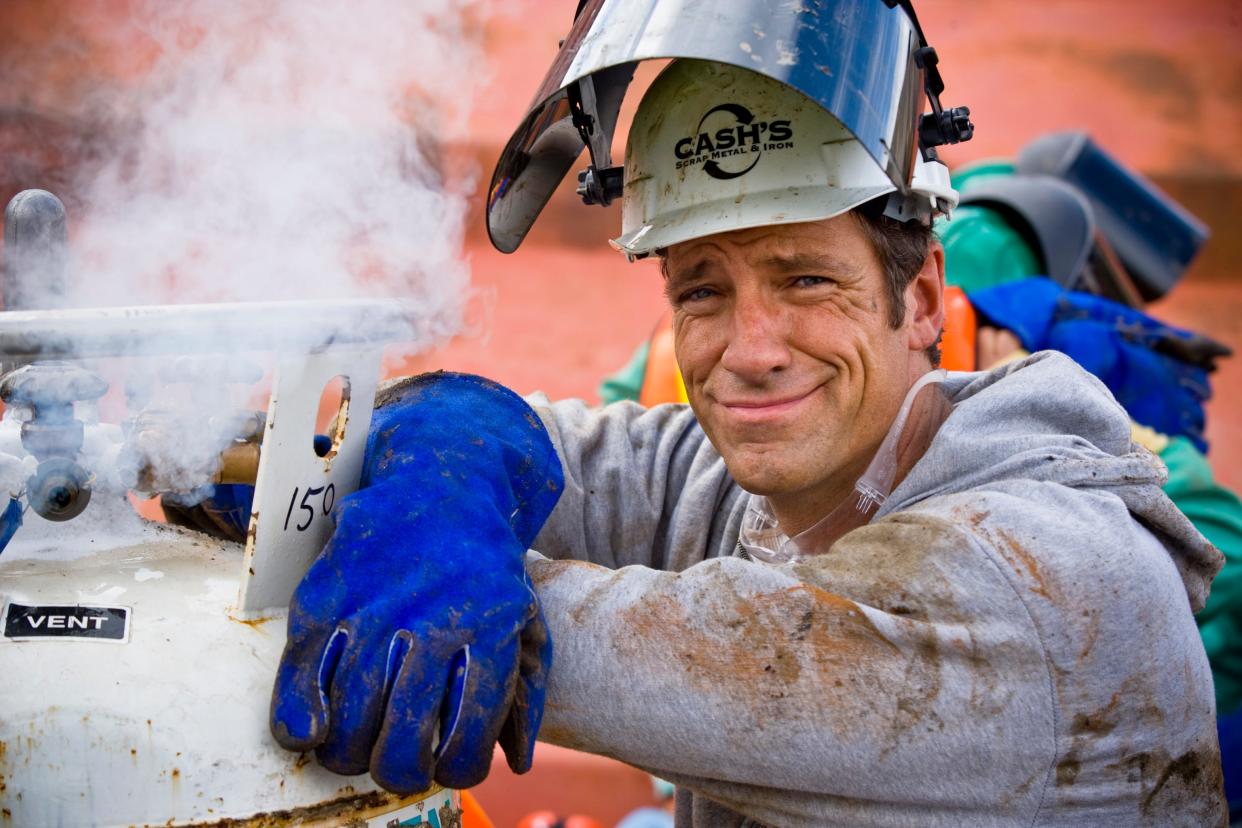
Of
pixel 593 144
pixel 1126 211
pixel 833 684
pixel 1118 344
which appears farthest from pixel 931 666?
pixel 1126 211

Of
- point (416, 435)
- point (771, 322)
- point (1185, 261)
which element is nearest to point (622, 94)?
point (771, 322)

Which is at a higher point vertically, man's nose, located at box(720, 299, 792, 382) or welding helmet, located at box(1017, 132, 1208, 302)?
welding helmet, located at box(1017, 132, 1208, 302)

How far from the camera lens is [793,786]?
1368 millimetres

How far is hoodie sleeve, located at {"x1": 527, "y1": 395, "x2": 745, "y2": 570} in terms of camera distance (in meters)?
2.12

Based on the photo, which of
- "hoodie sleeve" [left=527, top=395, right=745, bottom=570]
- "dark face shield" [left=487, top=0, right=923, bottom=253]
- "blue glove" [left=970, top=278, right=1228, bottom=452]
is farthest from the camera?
"blue glove" [left=970, top=278, right=1228, bottom=452]

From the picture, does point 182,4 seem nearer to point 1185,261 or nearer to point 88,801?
point 88,801

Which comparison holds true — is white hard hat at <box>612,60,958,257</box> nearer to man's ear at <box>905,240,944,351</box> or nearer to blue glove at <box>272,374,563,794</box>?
man's ear at <box>905,240,944,351</box>

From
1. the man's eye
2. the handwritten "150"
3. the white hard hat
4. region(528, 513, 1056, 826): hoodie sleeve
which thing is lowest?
region(528, 513, 1056, 826): hoodie sleeve

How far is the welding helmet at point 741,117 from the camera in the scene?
1.55 m

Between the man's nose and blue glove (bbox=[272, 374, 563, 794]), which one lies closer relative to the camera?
blue glove (bbox=[272, 374, 563, 794])

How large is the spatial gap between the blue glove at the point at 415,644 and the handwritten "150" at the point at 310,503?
33mm

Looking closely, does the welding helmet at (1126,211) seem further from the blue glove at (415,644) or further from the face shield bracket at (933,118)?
the blue glove at (415,644)

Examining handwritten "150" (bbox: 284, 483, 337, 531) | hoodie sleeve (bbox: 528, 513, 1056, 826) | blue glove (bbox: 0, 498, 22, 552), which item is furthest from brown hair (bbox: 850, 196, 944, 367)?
blue glove (bbox: 0, 498, 22, 552)

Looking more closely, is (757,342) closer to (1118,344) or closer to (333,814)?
(333,814)
